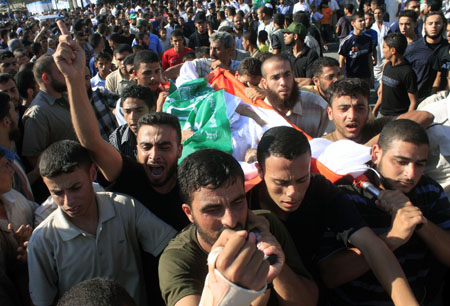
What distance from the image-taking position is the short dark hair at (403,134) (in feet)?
7.37

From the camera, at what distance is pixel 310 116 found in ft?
12.5

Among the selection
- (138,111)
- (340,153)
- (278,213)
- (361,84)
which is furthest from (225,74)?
(278,213)

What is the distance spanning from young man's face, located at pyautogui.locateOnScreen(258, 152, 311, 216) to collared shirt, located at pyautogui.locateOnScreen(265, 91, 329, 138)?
150 cm

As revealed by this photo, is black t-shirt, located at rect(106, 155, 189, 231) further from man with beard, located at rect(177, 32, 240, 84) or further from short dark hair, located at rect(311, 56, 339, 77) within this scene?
man with beard, located at rect(177, 32, 240, 84)

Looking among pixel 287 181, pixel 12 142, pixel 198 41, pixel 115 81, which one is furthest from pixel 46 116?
pixel 198 41

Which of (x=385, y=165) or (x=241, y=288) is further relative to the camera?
(x=385, y=165)

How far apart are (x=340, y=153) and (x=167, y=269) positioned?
4.33 feet

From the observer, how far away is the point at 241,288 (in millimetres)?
1029

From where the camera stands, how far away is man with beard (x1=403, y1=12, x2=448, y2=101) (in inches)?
213

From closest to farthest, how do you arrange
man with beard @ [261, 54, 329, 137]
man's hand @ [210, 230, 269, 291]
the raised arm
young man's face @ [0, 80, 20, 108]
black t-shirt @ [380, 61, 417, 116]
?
man's hand @ [210, 230, 269, 291]
the raised arm
man with beard @ [261, 54, 329, 137]
young man's face @ [0, 80, 20, 108]
black t-shirt @ [380, 61, 417, 116]

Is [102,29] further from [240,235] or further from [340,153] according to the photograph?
[240,235]

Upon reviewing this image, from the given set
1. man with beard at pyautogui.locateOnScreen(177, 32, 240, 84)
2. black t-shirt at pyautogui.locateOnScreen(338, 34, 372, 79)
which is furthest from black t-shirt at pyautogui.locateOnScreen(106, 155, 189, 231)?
black t-shirt at pyautogui.locateOnScreen(338, 34, 372, 79)

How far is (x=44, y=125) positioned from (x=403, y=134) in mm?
2755

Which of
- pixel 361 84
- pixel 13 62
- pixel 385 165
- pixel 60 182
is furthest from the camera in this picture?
pixel 13 62
